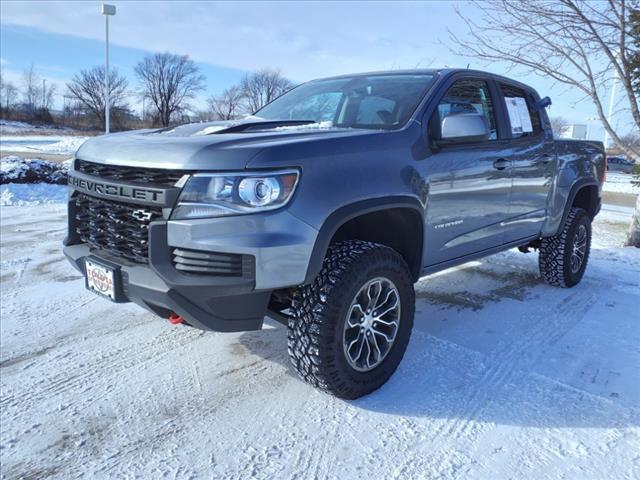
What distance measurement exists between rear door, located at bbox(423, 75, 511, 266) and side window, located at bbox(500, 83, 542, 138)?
0.23m

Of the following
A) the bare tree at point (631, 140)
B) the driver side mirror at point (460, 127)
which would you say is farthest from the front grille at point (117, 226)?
the bare tree at point (631, 140)

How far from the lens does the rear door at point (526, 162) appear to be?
4215 mm

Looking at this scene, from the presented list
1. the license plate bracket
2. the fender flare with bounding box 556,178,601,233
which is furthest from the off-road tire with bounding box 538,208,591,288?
the license plate bracket

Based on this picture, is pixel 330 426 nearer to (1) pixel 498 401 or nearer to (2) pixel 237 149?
(1) pixel 498 401

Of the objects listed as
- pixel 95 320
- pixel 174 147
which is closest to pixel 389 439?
pixel 174 147

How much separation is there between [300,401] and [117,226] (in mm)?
1375

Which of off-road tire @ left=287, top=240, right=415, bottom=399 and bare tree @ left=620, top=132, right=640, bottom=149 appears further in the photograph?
bare tree @ left=620, top=132, right=640, bottom=149

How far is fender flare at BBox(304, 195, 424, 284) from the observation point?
8.32ft

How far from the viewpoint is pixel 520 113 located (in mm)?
4461

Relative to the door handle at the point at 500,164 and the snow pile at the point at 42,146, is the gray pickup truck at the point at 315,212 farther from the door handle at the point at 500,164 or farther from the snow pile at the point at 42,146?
the snow pile at the point at 42,146

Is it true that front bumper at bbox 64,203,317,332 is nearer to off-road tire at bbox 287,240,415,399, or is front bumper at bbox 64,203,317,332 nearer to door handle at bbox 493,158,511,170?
off-road tire at bbox 287,240,415,399

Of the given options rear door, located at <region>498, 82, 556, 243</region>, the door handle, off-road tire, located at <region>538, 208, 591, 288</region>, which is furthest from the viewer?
off-road tire, located at <region>538, 208, 591, 288</region>

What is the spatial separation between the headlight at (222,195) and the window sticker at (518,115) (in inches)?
105

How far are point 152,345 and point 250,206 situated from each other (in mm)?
1675
